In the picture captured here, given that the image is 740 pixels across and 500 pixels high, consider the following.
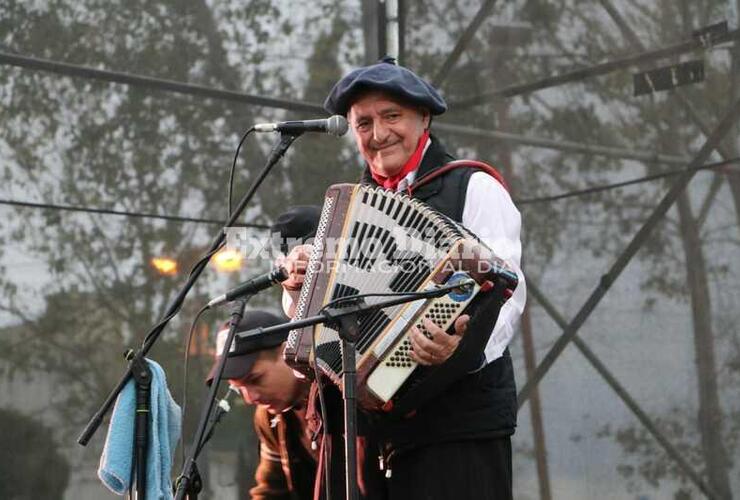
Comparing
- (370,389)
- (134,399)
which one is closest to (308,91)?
(134,399)

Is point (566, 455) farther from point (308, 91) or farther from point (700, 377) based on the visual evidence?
point (308, 91)

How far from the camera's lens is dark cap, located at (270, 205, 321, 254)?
374cm

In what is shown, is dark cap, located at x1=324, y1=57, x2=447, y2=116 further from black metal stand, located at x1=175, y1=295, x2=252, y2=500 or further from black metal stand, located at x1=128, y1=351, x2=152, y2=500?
black metal stand, located at x1=128, y1=351, x2=152, y2=500

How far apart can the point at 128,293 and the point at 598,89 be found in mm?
2282

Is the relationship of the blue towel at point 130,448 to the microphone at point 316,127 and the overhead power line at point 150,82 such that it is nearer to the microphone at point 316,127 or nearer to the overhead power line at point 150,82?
the microphone at point 316,127

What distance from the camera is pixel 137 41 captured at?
5648 millimetres

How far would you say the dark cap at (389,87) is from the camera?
3.33 meters

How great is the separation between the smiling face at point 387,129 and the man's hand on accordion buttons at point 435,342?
60cm

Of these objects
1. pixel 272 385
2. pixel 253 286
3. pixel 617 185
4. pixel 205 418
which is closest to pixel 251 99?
pixel 617 185

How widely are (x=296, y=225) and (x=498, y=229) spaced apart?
2.66 feet

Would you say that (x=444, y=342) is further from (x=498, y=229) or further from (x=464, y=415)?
(x=498, y=229)

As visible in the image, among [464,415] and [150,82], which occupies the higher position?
→ [150,82]

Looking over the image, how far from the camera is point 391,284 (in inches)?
119

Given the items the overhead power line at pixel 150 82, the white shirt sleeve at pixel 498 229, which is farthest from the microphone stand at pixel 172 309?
the overhead power line at pixel 150 82
